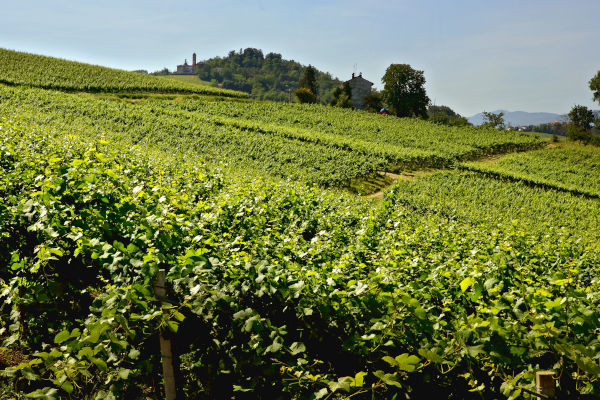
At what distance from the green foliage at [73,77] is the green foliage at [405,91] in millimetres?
31265

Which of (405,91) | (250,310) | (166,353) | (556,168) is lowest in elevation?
(166,353)

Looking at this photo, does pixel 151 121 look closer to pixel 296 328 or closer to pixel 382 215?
pixel 382 215

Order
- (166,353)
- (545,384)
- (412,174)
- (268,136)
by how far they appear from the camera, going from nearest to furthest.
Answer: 1. (545,384)
2. (166,353)
3. (412,174)
4. (268,136)

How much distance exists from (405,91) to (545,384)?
274 feet

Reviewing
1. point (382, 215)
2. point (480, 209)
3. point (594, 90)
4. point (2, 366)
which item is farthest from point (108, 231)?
point (594, 90)

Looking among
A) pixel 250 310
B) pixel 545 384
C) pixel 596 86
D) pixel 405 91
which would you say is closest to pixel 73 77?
pixel 405 91

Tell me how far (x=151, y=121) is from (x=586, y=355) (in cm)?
3831

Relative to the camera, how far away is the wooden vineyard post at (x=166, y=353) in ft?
9.02

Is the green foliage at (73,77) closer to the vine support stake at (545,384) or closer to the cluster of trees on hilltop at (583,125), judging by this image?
the vine support stake at (545,384)

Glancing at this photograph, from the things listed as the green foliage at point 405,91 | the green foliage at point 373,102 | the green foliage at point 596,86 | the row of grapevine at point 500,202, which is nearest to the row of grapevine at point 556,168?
the row of grapevine at point 500,202

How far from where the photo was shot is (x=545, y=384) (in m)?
2.20

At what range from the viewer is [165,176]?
10352 mm

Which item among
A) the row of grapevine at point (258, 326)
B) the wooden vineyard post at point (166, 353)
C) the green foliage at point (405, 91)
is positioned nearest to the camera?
the row of grapevine at point (258, 326)

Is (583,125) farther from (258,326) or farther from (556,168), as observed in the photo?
(258,326)
